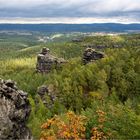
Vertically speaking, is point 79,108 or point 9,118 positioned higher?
point 9,118

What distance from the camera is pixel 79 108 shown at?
145 m

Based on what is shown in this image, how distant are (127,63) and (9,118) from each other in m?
129

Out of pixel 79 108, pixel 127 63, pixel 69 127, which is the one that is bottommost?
pixel 79 108

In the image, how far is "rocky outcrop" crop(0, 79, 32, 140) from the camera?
46125 mm

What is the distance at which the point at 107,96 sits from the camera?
149 metres

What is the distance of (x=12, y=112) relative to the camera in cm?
4853

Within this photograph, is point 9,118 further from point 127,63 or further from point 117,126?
point 127,63

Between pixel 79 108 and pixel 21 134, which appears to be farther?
pixel 79 108

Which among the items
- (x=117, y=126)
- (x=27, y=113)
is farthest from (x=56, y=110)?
(x=27, y=113)

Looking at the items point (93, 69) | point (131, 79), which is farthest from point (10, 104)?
point (93, 69)

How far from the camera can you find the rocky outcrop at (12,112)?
46.1 m

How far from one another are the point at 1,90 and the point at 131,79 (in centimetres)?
11410

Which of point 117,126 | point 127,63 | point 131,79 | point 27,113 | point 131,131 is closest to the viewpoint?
point 27,113

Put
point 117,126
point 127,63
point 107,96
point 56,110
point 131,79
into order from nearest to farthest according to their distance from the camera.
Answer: point 117,126 < point 56,110 < point 107,96 < point 131,79 < point 127,63
